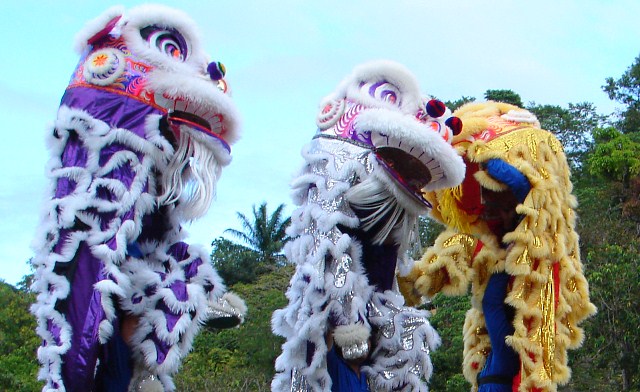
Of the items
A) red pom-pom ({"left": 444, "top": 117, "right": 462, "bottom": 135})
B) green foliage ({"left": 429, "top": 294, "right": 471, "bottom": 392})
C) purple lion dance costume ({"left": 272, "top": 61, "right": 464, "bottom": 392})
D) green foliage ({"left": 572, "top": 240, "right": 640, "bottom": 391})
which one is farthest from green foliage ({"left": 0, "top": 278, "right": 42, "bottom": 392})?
red pom-pom ({"left": 444, "top": 117, "right": 462, "bottom": 135})

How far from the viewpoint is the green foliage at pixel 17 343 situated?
32.4ft

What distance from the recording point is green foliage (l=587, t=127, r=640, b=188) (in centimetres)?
1498

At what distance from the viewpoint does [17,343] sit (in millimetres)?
11188

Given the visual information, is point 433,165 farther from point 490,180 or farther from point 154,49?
point 154,49

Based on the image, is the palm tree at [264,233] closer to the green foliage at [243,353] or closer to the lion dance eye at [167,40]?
the green foliage at [243,353]

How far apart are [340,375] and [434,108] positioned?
1335mm

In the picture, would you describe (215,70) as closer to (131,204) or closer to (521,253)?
(131,204)

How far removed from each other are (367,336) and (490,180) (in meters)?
1.43

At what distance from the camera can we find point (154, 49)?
3418mm

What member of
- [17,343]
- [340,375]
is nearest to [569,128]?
[17,343]

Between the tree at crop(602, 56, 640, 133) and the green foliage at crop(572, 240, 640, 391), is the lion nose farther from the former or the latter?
the tree at crop(602, 56, 640, 133)

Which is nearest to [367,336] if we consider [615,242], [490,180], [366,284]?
[366,284]

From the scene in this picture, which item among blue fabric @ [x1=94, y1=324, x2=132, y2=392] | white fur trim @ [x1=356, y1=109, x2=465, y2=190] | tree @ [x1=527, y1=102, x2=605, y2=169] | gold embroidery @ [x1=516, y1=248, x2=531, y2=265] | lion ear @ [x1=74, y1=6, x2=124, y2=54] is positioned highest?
tree @ [x1=527, y1=102, x2=605, y2=169]

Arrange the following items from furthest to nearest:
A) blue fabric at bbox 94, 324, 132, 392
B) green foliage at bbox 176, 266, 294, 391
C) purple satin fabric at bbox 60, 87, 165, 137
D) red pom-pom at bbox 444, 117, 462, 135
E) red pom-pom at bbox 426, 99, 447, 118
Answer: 1. green foliage at bbox 176, 266, 294, 391
2. red pom-pom at bbox 444, 117, 462, 135
3. red pom-pom at bbox 426, 99, 447, 118
4. purple satin fabric at bbox 60, 87, 165, 137
5. blue fabric at bbox 94, 324, 132, 392
